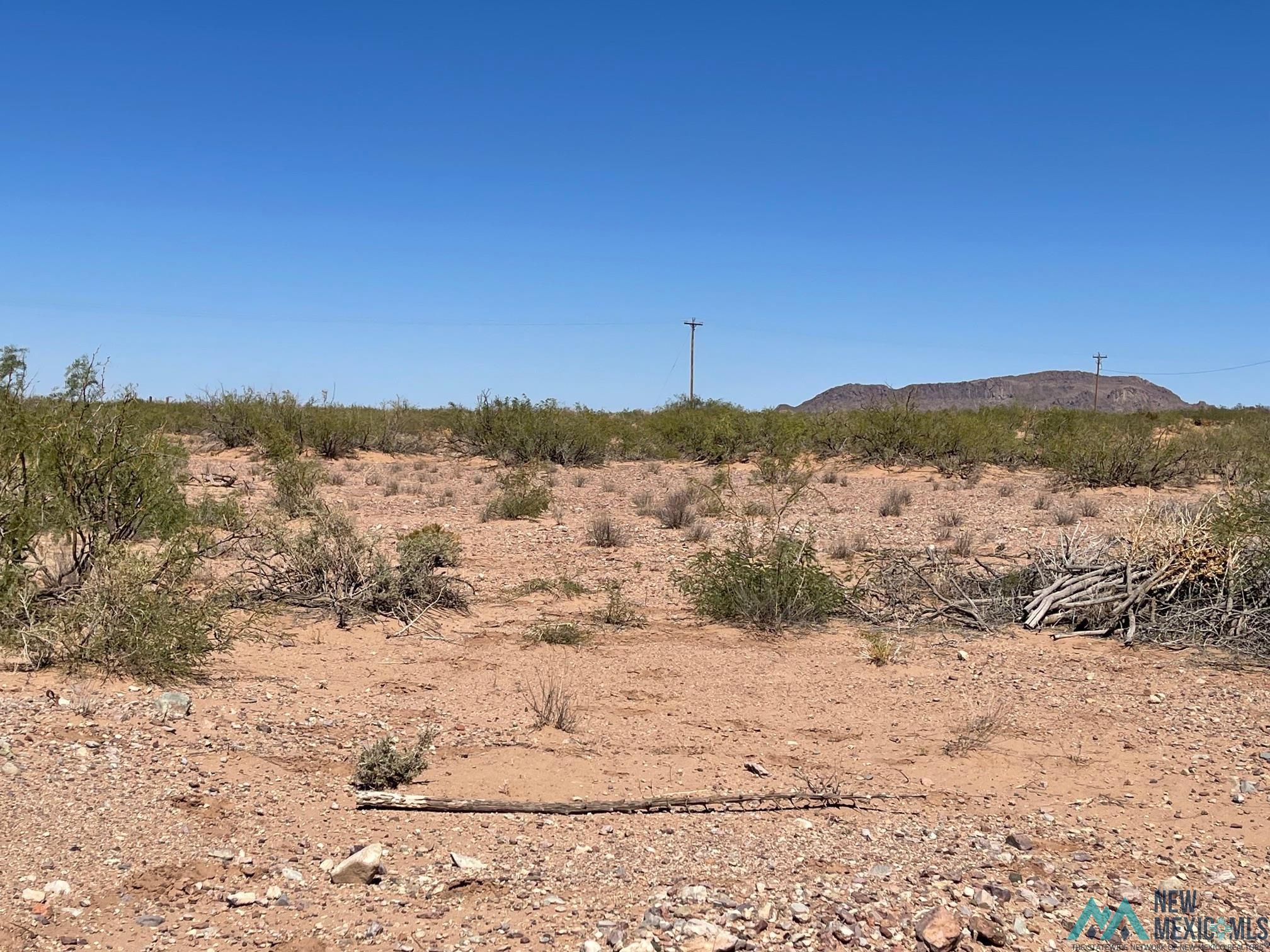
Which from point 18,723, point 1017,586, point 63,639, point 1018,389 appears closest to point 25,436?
point 63,639

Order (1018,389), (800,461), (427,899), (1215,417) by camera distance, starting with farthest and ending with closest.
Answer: (1018,389), (1215,417), (800,461), (427,899)

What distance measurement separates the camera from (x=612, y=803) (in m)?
4.54

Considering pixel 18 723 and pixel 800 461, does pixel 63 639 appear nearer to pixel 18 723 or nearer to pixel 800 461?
pixel 18 723

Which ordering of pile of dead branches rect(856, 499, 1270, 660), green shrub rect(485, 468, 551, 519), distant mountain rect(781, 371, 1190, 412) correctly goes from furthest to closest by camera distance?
distant mountain rect(781, 371, 1190, 412)
green shrub rect(485, 468, 551, 519)
pile of dead branches rect(856, 499, 1270, 660)

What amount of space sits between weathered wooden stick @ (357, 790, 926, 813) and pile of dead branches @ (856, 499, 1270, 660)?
13.2ft

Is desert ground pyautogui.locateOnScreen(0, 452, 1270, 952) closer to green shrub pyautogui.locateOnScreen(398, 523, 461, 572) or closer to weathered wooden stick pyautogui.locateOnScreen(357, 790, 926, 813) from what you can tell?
weathered wooden stick pyautogui.locateOnScreen(357, 790, 926, 813)

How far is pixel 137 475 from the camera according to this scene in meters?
7.69

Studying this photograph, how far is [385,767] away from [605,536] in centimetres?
785

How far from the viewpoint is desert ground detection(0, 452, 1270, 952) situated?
134 inches

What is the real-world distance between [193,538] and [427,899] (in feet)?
16.4

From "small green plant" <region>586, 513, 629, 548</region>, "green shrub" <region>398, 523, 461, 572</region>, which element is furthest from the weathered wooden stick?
"small green plant" <region>586, 513, 629, 548</region>

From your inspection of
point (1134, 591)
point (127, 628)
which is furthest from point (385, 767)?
point (1134, 591)

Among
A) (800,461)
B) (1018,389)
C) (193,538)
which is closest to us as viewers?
(193,538)

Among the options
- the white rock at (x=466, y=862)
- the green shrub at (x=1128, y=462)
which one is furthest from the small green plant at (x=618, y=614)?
→ the green shrub at (x=1128, y=462)
